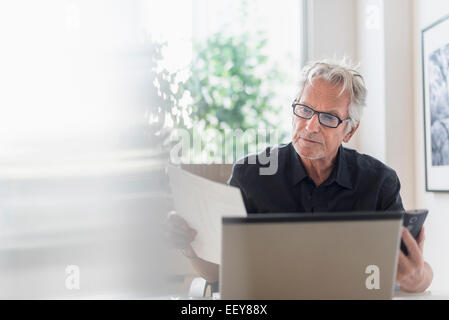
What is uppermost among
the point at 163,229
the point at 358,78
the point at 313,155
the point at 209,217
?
the point at 358,78

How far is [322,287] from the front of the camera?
2.49ft

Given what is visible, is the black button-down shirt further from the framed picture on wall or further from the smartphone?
the framed picture on wall

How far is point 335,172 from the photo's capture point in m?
1.53

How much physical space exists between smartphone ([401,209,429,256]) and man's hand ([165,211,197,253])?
40 centimetres

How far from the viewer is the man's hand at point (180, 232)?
38.4 inches

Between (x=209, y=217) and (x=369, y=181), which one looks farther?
(x=369, y=181)

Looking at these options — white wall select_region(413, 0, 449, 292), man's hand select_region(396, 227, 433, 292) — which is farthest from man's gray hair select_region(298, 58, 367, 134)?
white wall select_region(413, 0, 449, 292)

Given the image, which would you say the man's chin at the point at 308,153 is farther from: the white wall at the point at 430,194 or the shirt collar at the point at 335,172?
the white wall at the point at 430,194

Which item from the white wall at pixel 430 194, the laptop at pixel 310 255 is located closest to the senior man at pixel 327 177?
the laptop at pixel 310 255

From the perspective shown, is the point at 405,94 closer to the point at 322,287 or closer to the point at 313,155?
the point at 313,155

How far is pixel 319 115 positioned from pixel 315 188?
23 cm

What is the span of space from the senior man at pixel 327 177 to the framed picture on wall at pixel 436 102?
74cm
